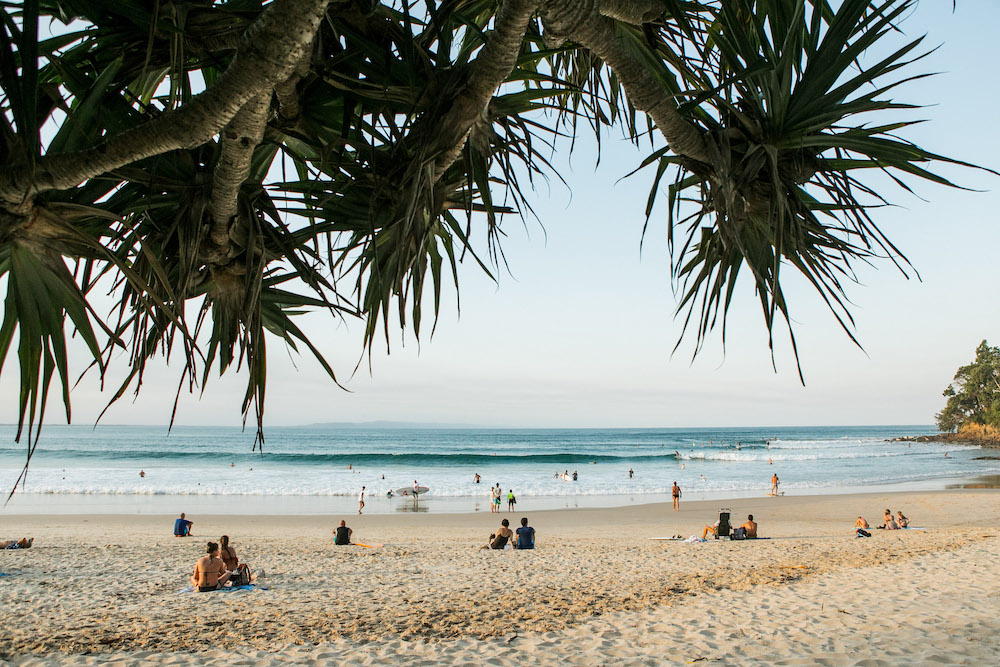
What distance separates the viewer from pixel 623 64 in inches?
54.6

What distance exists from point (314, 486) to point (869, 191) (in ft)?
82.2

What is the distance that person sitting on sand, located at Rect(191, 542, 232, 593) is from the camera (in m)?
6.49

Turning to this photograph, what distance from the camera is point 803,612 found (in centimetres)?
536

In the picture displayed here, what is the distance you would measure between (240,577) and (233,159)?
645 cm

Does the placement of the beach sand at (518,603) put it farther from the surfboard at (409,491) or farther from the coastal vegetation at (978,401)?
the coastal vegetation at (978,401)

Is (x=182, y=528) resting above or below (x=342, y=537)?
below

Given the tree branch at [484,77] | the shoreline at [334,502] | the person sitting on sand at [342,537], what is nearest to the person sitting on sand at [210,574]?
the person sitting on sand at [342,537]

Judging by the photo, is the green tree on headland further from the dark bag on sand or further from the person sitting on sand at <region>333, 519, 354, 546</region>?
the person sitting on sand at <region>333, 519, 354, 546</region>

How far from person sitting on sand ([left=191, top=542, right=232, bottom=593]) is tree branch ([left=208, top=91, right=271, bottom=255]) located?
238 inches

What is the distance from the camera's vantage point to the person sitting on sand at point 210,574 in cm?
649

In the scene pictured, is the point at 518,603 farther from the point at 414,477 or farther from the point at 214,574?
the point at 414,477

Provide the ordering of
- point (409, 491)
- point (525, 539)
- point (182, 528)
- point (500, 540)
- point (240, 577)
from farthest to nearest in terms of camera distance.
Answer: point (409, 491)
point (182, 528)
point (500, 540)
point (525, 539)
point (240, 577)

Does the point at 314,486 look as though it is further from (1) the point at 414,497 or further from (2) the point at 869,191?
(2) the point at 869,191

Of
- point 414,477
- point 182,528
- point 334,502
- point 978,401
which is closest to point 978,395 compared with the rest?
point 978,401
